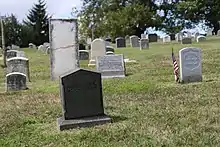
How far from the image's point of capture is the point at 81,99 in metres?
6.91

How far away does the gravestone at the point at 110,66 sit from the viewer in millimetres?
14055

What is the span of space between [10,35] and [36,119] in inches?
1839

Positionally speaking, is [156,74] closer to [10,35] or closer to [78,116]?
[78,116]

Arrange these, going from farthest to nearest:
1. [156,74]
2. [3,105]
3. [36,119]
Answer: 1. [156,74]
2. [3,105]
3. [36,119]

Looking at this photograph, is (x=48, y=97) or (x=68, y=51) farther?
(x=68, y=51)

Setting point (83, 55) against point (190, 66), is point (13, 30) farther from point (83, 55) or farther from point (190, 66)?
point (190, 66)

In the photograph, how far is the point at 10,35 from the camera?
52.7 m

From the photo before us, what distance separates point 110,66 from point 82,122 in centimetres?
750

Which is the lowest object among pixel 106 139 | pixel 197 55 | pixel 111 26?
pixel 106 139

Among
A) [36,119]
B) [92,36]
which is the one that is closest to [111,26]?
[92,36]

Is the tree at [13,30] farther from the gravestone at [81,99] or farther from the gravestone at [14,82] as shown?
the gravestone at [81,99]

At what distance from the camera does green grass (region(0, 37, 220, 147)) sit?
5820 millimetres

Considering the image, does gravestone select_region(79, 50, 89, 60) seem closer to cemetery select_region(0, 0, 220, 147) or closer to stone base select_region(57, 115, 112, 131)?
cemetery select_region(0, 0, 220, 147)

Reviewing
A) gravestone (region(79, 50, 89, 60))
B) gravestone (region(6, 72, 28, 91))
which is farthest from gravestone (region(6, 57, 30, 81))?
gravestone (region(79, 50, 89, 60))
